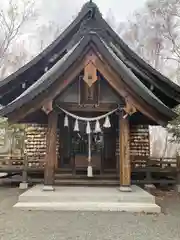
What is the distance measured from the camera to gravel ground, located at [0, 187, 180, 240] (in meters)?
4.77

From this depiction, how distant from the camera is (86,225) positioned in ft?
17.7

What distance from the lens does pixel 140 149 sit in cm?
1117

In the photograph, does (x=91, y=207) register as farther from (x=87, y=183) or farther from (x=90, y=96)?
(x=90, y=96)

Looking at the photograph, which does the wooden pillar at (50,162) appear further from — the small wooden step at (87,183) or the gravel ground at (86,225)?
the gravel ground at (86,225)

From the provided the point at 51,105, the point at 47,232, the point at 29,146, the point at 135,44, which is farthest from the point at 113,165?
the point at 135,44

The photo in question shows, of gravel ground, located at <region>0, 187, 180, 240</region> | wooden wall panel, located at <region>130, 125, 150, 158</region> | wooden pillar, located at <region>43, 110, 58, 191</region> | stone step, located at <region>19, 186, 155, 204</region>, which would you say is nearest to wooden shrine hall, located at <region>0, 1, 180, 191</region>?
wooden pillar, located at <region>43, 110, 58, 191</region>

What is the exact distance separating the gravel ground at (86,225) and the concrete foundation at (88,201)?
0.29 m

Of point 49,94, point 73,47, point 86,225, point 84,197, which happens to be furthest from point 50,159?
point 73,47

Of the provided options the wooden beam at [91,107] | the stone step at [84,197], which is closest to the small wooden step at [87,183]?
the stone step at [84,197]

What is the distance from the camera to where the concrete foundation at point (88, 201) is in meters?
6.60

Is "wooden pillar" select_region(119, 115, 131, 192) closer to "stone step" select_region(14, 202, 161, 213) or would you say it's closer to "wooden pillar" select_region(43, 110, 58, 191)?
"stone step" select_region(14, 202, 161, 213)

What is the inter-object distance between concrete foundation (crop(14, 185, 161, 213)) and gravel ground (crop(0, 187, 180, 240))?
29cm

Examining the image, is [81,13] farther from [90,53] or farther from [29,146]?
[29,146]

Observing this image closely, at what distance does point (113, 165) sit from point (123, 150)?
127 inches
